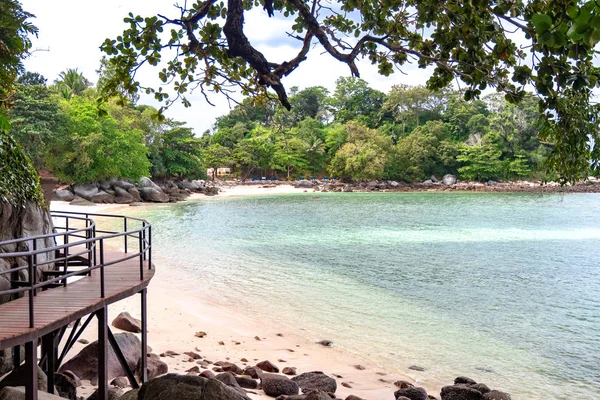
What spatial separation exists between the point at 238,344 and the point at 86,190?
113 feet

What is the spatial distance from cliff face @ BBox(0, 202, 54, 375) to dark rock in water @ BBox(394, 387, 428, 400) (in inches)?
192

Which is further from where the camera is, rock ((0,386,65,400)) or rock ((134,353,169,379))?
rock ((134,353,169,379))

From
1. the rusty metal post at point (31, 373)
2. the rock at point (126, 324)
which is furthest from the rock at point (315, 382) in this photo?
the rusty metal post at point (31, 373)

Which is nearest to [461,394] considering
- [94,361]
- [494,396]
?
[494,396]

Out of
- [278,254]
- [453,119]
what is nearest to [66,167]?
[278,254]

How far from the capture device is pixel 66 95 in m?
45.5

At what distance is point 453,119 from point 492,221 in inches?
1775

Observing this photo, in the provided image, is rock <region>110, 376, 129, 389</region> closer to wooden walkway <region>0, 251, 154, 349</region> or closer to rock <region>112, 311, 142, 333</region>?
wooden walkway <region>0, 251, 154, 349</region>

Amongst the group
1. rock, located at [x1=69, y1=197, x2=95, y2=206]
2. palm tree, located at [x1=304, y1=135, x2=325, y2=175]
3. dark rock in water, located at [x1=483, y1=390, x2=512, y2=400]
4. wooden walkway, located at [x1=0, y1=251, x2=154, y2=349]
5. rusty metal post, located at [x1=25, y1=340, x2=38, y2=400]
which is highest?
palm tree, located at [x1=304, y1=135, x2=325, y2=175]

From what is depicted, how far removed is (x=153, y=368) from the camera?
6.88m

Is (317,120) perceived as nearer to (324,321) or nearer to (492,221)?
(492,221)

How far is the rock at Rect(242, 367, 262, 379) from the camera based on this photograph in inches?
284

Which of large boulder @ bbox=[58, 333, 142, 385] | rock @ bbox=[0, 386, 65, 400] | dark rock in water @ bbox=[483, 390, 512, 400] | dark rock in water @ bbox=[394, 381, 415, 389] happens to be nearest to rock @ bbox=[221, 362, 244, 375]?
large boulder @ bbox=[58, 333, 142, 385]

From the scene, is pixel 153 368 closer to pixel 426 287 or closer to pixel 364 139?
pixel 426 287
